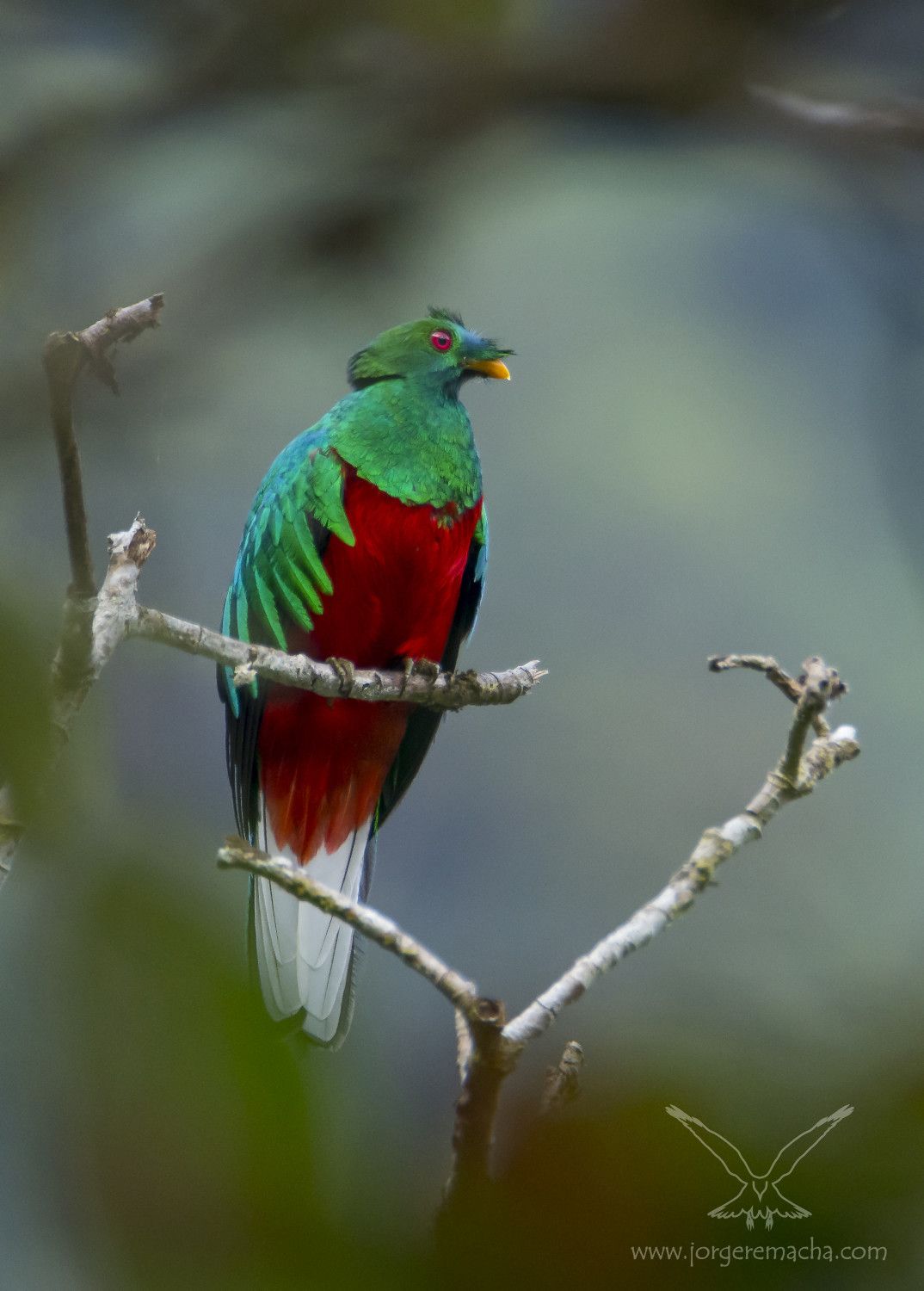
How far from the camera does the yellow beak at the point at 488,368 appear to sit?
2.89 metres

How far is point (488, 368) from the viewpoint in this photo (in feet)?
9.49

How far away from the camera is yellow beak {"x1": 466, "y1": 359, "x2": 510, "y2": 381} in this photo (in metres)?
2.89

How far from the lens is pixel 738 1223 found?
0.57 meters

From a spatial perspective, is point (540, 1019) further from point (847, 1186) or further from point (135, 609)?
point (135, 609)

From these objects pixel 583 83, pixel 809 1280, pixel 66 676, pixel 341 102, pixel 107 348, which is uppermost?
pixel 341 102

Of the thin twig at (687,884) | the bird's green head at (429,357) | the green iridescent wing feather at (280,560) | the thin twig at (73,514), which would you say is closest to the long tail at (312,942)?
the green iridescent wing feather at (280,560)

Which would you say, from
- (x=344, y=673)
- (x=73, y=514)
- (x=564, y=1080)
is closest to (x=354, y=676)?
(x=344, y=673)

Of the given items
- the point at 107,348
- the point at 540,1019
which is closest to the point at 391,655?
the point at 540,1019

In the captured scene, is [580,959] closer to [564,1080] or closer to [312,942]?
[564,1080]

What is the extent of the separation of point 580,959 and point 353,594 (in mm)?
1571

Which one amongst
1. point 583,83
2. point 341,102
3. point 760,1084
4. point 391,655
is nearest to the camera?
point 760,1084

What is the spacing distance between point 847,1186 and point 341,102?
821 mm

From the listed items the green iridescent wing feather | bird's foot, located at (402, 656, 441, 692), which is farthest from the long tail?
bird's foot, located at (402, 656, 441, 692)

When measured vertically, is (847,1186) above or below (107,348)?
below
